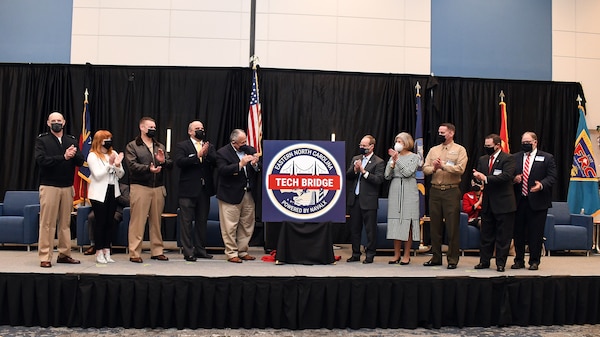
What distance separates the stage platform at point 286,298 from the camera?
4383mm

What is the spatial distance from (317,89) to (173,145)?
2445mm

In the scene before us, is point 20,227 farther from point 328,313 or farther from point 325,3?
point 325,3

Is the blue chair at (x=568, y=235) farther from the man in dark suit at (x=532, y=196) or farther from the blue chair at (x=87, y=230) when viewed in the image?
the blue chair at (x=87, y=230)

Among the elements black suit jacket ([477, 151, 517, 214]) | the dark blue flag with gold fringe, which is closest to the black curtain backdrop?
the dark blue flag with gold fringe

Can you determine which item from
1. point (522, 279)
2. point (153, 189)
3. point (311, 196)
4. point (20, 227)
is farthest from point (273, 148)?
point (20, 227)

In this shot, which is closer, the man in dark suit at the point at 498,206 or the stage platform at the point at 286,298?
the stage platform at the point at 286,298

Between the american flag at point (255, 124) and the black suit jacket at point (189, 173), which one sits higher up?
the american flag at point (255, 124)

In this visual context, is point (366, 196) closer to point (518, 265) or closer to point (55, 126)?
point (518, 265)

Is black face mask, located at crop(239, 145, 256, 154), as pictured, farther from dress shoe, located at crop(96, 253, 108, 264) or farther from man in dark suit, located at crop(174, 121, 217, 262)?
dress shoe, located at crop(96, 253, 108, 264)

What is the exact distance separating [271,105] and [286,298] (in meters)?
→ 4.33

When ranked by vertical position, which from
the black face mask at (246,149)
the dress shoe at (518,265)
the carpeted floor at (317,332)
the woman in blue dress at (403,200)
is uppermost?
the black face mask at (246,149)

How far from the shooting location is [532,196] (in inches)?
215

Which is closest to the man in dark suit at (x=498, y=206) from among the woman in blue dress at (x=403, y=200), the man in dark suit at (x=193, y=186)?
the woman in blue dress at (x=403, y=200)

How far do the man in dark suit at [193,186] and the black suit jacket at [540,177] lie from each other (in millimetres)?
3399
